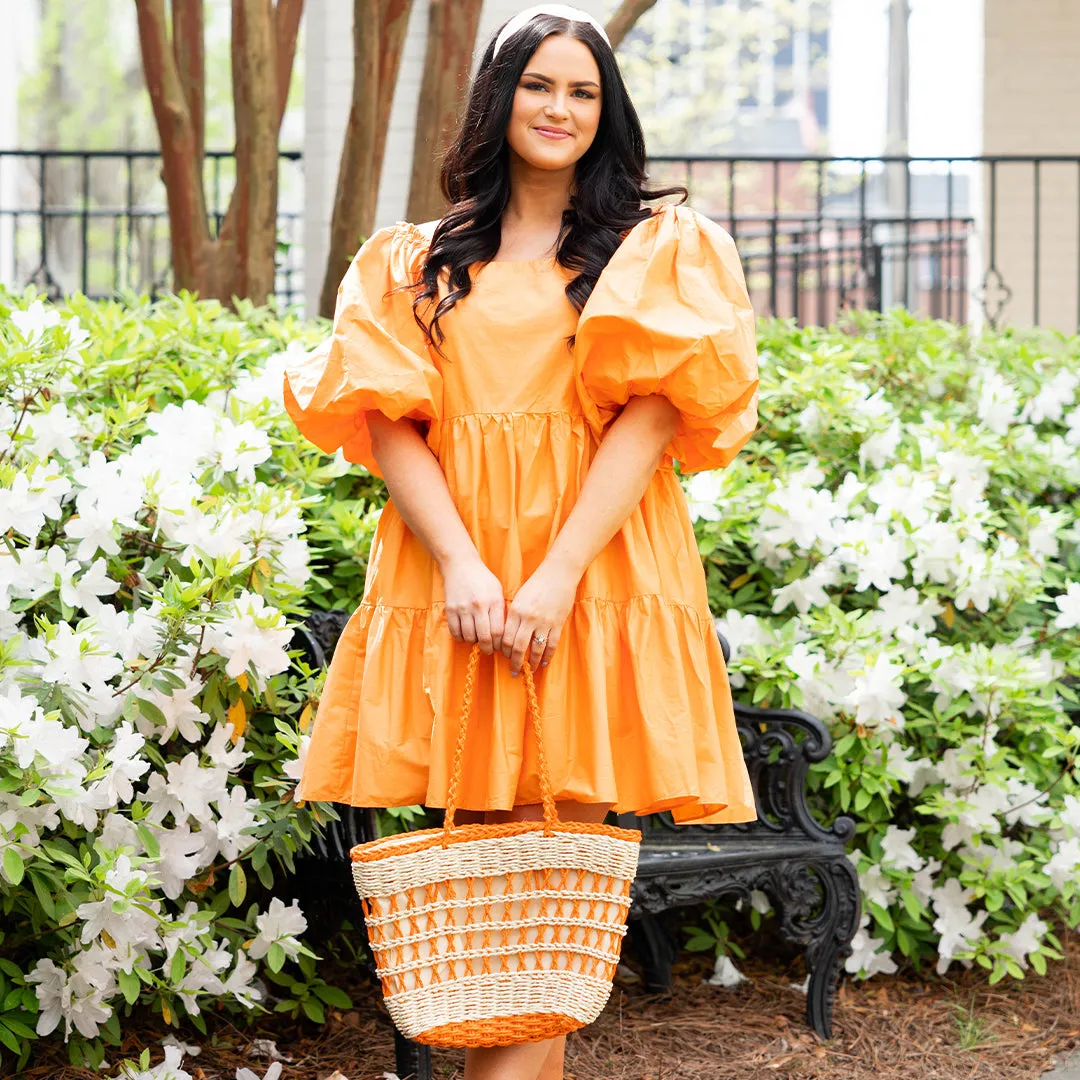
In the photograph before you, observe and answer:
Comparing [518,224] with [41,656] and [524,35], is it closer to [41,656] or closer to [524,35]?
[524,35]

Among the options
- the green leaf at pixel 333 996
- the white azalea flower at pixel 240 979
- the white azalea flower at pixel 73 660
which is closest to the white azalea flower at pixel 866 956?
the green leaf at pixel 333 996

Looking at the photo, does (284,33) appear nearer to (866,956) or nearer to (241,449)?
(241,449)

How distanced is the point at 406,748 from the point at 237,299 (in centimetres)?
308

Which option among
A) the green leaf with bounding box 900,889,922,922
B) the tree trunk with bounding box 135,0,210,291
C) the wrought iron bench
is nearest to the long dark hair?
the wrought iron bench

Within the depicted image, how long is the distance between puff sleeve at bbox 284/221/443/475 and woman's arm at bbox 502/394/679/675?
0.28m

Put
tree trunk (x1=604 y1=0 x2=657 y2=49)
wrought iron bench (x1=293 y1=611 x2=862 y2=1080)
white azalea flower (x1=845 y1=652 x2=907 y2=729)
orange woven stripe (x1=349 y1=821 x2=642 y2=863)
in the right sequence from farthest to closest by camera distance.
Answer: tree trunk (x1=604 y1=0 x2=657 y2=49), white azalea flower (x1=845 y1=652 x2=907 y2=729), wrought iron bench (x1=293 y1=611 x2=862 y2=1080), orange woven stripe (x1=349 y1=821 x2=642 y2=863)

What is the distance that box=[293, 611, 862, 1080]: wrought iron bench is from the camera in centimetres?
321

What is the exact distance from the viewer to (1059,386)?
14.5 ft

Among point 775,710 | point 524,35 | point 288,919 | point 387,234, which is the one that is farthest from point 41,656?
point 775,710

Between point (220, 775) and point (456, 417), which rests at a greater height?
point (456, 417)

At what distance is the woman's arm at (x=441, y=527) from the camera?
83.4 inches

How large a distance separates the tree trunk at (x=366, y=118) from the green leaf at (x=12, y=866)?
9.49 feet

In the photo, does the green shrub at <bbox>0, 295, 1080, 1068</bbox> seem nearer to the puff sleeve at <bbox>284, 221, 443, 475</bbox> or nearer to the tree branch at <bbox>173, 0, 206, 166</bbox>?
the puff sleeve at <bbox>284, 221, 443, 475</bbox>

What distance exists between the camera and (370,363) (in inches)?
86.4
